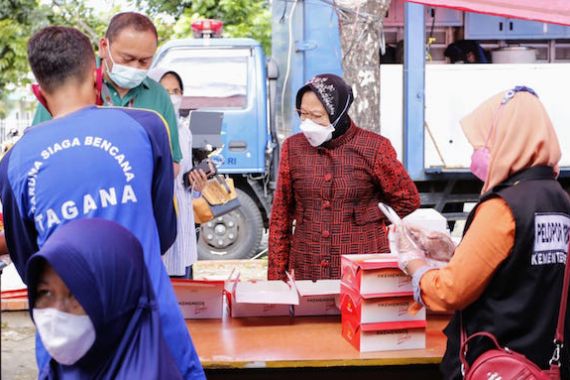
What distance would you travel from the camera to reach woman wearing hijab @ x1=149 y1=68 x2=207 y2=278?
3.61 m

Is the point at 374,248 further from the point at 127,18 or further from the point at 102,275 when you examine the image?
the point at 102,275

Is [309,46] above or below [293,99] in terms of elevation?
above

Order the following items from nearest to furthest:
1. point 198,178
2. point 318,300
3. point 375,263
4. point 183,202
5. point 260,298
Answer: point 375,263
point 260,298
point 318,300
point 198,178
point 183,202

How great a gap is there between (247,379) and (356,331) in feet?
1.27

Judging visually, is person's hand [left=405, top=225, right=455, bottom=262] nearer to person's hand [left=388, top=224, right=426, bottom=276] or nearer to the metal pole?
person's hand [left=388, top=224, right=426, bottom=276]

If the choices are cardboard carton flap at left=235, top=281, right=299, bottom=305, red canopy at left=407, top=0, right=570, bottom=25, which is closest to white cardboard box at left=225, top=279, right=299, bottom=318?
cardboard carton flap at left=235, top=281, right=299, bottom=305

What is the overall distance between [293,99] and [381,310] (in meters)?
4.91

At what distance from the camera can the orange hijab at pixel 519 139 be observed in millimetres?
2143

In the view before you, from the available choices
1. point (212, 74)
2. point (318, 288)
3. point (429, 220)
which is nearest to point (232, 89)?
point (212, 74)

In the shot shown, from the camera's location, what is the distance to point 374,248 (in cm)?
349

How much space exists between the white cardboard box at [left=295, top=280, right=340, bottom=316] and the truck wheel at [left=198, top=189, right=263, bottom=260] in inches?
186

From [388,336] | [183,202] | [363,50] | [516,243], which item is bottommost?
[388,336]

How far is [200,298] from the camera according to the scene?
2934 mm

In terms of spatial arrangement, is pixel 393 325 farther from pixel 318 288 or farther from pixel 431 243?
pixel 318 288
